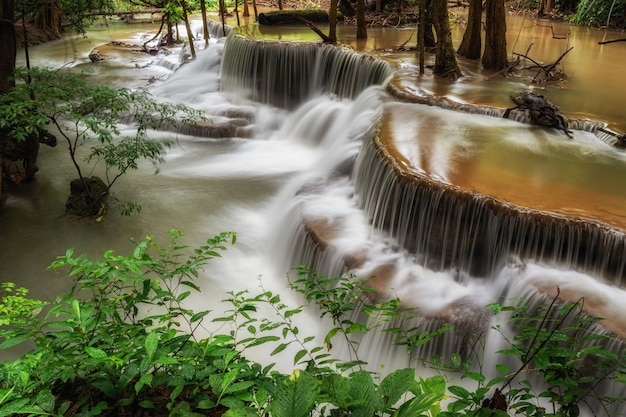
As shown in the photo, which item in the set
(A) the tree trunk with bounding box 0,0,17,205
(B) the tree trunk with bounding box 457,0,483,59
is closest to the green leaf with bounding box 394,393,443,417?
(A) the tree trunk with bounding box 0,0,17,205

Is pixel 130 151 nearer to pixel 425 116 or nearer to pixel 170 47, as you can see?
pixel 425 116

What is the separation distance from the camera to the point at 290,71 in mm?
11984

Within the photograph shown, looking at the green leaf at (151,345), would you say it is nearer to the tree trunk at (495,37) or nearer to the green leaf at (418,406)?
the green leaf at (418,406)

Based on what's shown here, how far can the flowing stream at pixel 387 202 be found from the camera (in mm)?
4625

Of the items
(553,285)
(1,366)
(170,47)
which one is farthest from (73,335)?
(170,47)

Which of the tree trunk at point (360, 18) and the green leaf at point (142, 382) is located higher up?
the tree trunk at point (360, 18)

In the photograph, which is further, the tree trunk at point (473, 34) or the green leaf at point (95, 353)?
the tree trunk at point (473, 34)

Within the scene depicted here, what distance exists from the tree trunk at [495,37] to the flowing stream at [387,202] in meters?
0.45

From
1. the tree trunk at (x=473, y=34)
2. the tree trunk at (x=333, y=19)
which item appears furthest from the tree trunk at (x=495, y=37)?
the tree trunk at (x=333, y=19)

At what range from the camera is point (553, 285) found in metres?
4.38

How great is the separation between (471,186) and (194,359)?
3918mm

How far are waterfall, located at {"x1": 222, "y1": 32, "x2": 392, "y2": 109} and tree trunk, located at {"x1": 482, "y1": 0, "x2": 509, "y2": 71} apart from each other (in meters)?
2.39

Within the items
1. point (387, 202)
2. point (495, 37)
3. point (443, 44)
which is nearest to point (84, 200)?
point (387, 202)

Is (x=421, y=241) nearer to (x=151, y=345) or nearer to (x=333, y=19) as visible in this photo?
(x=151, y=345)
